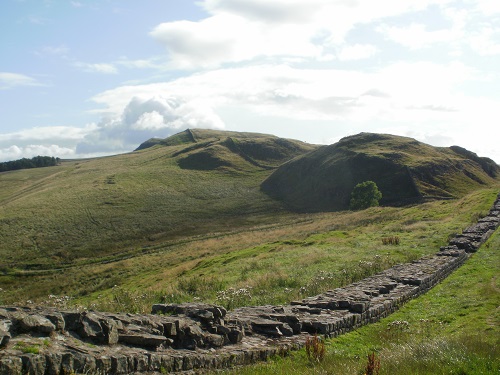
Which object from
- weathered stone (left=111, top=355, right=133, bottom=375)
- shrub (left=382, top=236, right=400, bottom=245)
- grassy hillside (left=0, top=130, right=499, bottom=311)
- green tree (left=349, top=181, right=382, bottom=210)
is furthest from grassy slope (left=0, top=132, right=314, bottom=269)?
weathered stone (left=111, top=355, right=133, bottom=375)

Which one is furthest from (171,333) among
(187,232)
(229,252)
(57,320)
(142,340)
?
(187,232)

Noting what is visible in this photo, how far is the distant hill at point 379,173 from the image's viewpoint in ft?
317

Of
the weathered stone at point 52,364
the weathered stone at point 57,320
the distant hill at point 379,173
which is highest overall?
the distant hill at point 379,173

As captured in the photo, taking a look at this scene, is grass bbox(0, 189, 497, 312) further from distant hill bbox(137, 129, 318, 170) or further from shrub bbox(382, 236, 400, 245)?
distant hill bbox(137, 129, 318, 170)

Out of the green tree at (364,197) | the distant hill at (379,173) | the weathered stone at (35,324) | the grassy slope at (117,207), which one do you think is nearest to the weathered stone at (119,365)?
the weathered stone at (35,324)

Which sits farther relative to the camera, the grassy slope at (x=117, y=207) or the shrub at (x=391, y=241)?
the grassy slope at (x=117, y=207)

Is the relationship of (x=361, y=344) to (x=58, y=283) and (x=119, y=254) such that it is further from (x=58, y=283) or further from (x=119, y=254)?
(x=119, y=254)

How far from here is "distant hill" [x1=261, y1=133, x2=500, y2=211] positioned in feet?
317

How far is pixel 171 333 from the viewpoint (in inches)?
413

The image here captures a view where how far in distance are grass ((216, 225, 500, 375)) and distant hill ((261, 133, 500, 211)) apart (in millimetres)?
71890

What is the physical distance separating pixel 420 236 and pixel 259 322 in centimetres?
2395

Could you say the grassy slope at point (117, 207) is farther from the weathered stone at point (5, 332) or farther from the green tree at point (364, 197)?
the weathered stone at point (5, 332)

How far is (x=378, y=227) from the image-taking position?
4238cm

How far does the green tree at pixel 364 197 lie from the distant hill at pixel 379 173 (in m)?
7.16
